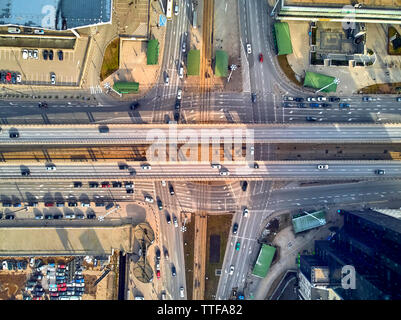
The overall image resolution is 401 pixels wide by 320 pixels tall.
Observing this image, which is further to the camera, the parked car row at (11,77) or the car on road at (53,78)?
the car on road at (53,78)

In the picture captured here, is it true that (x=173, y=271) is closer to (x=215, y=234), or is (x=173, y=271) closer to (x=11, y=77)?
(x=215, y=234)

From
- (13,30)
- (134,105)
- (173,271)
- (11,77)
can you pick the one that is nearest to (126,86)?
(134,105)

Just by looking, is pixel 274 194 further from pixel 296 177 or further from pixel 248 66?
pixel 248 66

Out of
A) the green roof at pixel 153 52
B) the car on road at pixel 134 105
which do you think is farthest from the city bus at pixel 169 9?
the car on road at pixel 134 105

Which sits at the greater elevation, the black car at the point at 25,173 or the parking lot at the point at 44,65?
the parking lot at the point at 44,65

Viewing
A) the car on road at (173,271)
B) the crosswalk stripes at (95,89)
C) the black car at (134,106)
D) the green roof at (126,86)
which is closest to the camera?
the green roof at (126,86)

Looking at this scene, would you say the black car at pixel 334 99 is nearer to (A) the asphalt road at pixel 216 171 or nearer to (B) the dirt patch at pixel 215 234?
(A) the asphalt road at pixel 216 171
